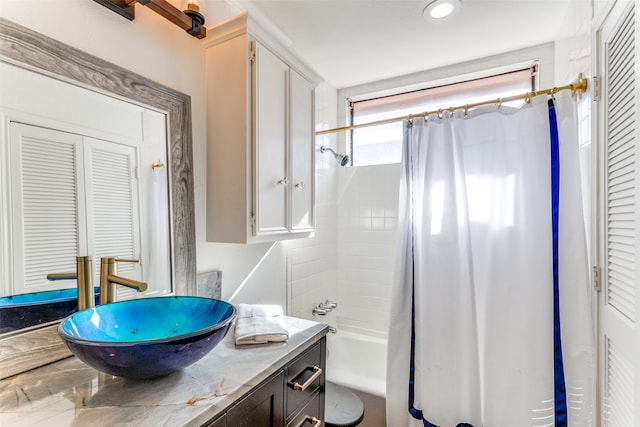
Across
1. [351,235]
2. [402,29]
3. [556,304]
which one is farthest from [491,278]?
[402,29]

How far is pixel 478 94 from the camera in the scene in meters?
2.24

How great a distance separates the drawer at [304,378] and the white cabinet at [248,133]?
0.51 metres

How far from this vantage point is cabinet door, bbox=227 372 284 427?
77cm

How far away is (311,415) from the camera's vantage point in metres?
1.11

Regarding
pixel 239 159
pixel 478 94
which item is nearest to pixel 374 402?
pixel 239 159

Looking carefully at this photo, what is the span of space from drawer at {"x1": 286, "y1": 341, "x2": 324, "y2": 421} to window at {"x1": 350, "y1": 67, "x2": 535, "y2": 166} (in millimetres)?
1738

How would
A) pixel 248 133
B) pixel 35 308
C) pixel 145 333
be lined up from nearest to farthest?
pixel 35 308, pixel 145 333, pixel 248 133

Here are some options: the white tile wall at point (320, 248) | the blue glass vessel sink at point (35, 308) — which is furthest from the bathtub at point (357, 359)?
the blue glass vessel sink at point (35, 308)

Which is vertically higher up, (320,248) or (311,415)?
(320,248)

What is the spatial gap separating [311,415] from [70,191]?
1101 millimetres

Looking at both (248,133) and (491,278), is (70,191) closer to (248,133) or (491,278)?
(248,133)

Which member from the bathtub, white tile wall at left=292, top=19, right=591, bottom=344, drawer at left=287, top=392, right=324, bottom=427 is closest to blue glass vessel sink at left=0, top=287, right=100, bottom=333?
drawer at left=287, top=392, right=324, bottom=427

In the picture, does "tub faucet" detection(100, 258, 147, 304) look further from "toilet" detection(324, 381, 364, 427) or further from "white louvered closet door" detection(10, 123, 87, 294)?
"toilet" detection(324, 381, 364, 427)

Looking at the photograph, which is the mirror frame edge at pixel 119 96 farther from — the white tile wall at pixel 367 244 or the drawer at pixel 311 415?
the white tile wall at pixel 367 244
